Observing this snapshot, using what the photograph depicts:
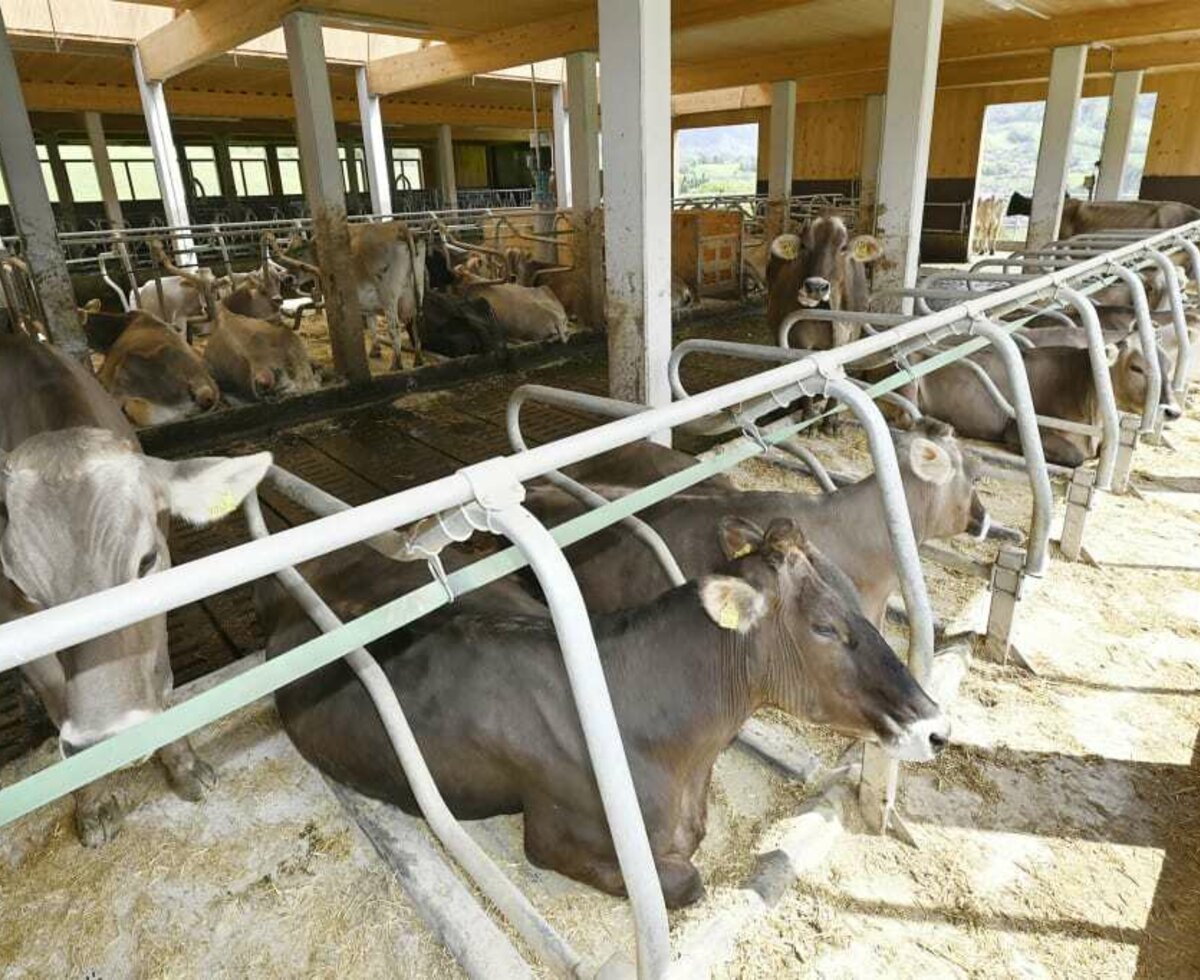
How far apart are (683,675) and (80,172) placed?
25.6 metres

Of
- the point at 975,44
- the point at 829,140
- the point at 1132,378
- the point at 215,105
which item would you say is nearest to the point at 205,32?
the point at 215,105

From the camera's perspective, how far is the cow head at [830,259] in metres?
5.88

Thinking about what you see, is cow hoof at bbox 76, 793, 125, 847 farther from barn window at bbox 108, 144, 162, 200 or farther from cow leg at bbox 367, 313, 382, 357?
barn window at bbox 108, 144, 162, 200

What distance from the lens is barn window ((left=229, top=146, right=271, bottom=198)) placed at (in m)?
23.0

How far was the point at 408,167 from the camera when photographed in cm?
2795

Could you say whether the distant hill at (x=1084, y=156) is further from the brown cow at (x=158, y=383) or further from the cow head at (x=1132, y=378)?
the brown cow at (x=158, y=383)

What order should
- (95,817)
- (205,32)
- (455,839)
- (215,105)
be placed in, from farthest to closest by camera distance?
(215,105) < (205,32) < (95,817) < (455,839)

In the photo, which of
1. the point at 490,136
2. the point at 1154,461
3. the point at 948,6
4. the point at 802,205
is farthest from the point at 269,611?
the point at 490,136

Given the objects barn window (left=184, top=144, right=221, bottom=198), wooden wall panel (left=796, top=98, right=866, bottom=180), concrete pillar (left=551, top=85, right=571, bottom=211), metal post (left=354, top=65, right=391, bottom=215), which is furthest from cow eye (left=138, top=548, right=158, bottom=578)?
barn window (left=184, top=144, right=221, bottom=198)

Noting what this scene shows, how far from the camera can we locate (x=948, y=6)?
8797mm

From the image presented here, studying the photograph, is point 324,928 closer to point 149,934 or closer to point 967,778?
point 149,934

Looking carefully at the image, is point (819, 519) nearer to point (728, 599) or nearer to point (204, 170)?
point (728, 599)

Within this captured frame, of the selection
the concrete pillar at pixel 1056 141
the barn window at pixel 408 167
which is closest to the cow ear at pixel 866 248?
the concrete pillar at pixel 1056 141

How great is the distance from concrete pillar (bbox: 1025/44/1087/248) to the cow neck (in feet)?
32.7
